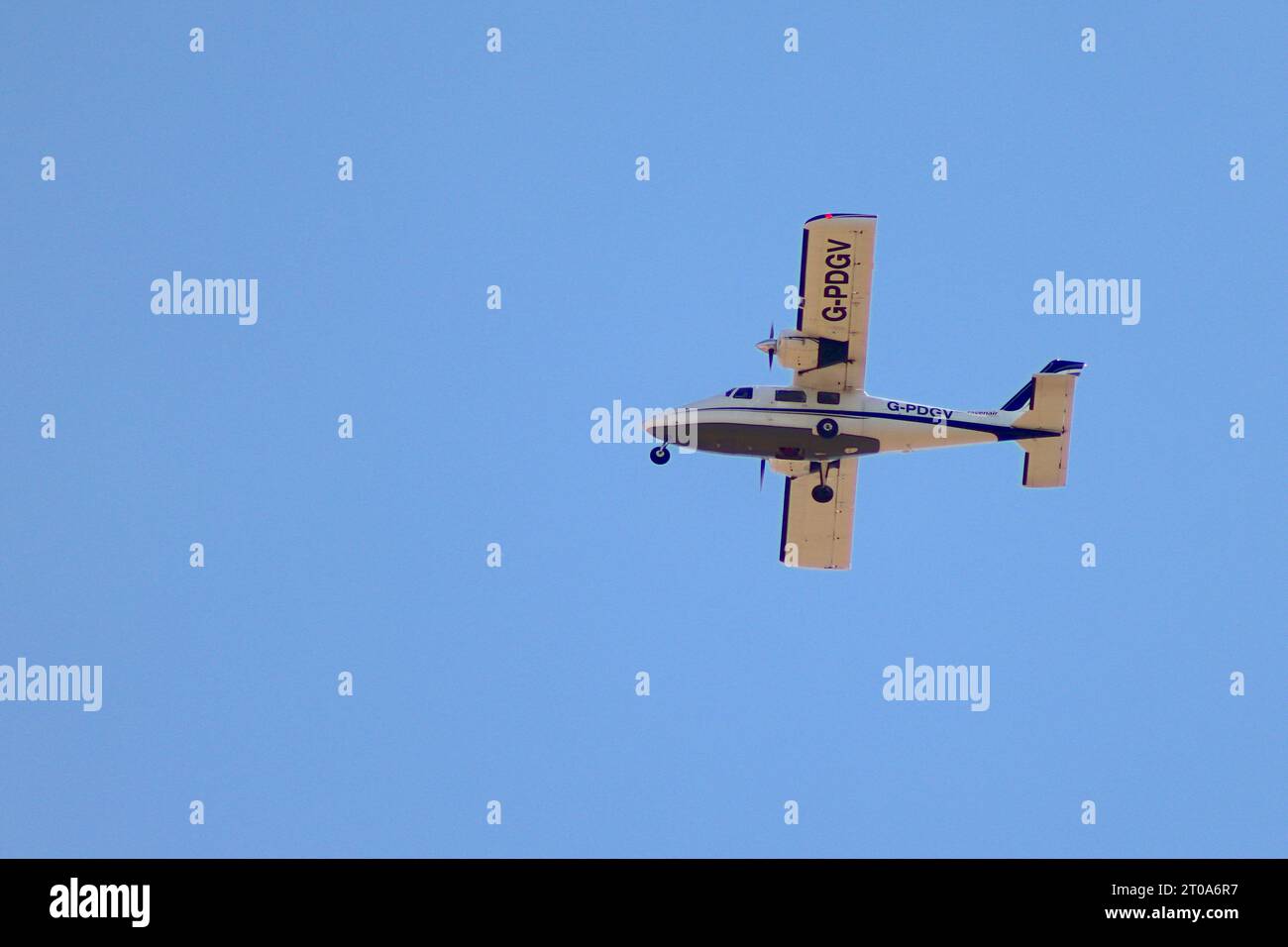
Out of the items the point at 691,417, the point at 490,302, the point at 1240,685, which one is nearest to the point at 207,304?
the point at 490,302

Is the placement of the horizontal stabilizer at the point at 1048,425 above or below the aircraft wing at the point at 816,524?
above

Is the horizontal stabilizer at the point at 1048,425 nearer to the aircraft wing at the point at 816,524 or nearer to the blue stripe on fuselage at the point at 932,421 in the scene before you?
the blue stripe on fuselage at the point at 932,421

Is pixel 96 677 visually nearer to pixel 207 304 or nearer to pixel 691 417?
pixel 207 304

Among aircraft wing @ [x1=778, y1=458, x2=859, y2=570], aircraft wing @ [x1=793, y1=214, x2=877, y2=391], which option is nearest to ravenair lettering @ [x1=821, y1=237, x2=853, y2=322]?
aircraft wing @ [x1=793, y1=214, x2=877, y2=391]

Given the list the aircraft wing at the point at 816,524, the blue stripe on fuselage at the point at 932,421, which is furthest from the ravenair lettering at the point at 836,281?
the aircraft wing at the point at 816,524

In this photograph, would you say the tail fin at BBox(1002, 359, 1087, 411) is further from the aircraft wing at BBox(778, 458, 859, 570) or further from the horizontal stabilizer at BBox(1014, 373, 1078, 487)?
the aircraft wing at BBox(778, 458, 859, 570)

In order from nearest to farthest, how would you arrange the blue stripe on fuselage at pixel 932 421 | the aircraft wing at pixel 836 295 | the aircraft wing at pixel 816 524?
the aircraft wing at pixel 836 295 → the blue stripe on fuselage at pixel 932 421 → the aircraft wing at pixel 816 524
